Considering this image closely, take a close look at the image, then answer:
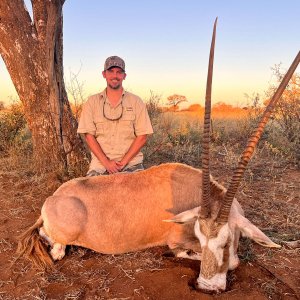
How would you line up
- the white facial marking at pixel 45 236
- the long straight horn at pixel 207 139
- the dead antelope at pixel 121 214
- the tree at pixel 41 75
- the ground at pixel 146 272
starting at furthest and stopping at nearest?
the tree at pixel 41 75, the white facial marking at pixel 45 236, the dead antelope at pixel 121 214, the ground at pixel 146 272, the long straight horn at pixel 207 139

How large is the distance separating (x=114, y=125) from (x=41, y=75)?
5.34 ft

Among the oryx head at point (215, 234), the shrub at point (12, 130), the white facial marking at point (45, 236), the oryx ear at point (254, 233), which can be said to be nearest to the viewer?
the oryx head at point (215, 234)

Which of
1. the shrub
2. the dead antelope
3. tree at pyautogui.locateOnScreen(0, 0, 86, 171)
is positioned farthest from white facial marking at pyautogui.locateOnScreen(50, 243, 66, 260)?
the shrub

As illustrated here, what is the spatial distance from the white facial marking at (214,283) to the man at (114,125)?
2.20 metres

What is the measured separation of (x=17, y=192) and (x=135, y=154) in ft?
6.72

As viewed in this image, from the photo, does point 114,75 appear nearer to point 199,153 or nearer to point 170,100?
point 199,153

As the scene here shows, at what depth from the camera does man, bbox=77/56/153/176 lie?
16.7 feet

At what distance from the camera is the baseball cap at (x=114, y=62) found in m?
4.90

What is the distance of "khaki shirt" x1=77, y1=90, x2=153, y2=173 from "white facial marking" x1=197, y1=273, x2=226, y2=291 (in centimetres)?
229

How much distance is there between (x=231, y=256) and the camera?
3406 mm

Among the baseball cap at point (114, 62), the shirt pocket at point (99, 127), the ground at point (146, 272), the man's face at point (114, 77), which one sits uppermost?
the baseball cap at point (114, 62)

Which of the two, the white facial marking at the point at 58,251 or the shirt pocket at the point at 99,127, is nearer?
the white facial marking at the point at 58,251

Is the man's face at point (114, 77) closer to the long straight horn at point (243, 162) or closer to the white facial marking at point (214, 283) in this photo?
the long straight horn at point (243, 162)

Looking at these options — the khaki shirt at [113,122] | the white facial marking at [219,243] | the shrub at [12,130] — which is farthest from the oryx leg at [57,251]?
the shrub at [12,130]
